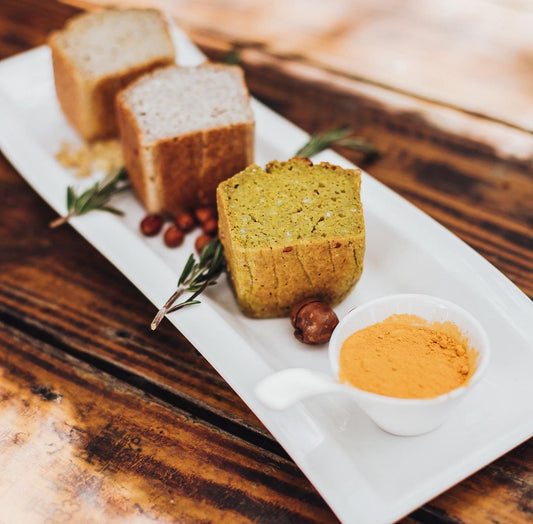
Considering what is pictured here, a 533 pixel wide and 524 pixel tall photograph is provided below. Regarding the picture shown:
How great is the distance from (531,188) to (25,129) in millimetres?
1515

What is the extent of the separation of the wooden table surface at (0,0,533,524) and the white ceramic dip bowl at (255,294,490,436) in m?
0.17

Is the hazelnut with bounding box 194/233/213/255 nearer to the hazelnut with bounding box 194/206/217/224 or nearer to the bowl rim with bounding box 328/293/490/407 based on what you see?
the hazelnut with bounding box 194/206/217/224

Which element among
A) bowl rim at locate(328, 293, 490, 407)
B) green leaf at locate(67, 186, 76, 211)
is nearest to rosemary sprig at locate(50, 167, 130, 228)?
green leaf at locate(67, 186, 76, 211)

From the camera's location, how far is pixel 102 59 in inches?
82.7

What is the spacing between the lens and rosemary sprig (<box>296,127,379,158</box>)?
198 cm

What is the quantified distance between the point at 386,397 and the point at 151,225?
898mm

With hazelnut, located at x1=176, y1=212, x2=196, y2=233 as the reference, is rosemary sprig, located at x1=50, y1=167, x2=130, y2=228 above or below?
above

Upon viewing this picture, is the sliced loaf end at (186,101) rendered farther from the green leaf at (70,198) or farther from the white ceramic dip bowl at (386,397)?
the white ceramic dip bowl at (386,397)

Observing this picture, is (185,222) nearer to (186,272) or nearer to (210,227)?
(210,227)

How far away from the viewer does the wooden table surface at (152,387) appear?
136 cm

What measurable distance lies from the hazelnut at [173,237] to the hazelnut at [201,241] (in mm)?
56

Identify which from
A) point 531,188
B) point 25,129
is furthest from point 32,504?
point 531,188

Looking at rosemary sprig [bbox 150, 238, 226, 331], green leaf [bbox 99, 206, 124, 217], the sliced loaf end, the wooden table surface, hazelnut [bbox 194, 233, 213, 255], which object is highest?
the sliced loaf end

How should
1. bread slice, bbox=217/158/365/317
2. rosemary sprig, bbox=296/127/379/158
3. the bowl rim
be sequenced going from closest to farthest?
1. the bowl rim
2. bread slice, bbox=217/158/365/317
3. rosemary sprig, bbox=296/127/379/158
